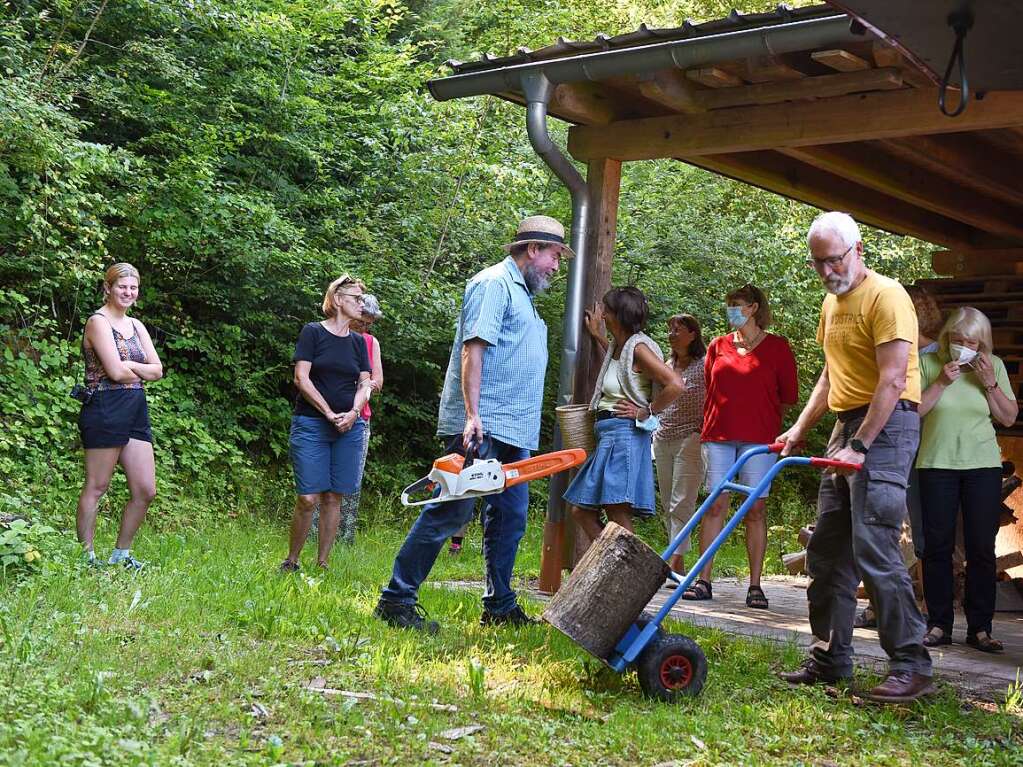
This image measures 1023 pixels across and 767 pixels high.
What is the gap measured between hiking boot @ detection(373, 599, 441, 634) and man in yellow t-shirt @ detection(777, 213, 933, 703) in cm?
194

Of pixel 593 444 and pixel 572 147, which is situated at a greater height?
pixel 572 147

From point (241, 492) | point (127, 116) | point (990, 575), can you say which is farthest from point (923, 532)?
point (127, 116)

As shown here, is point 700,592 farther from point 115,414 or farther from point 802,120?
point 115,414

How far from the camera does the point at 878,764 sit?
388 centimetres

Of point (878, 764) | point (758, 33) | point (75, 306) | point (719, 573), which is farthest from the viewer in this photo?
point (75, 306)

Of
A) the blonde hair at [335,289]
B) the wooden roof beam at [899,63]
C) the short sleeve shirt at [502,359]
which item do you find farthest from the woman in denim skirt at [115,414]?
the wooden roof beam at [899,63]

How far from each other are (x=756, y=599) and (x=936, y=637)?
134 centimetres

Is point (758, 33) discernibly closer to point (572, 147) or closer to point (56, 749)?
point (572, 147)

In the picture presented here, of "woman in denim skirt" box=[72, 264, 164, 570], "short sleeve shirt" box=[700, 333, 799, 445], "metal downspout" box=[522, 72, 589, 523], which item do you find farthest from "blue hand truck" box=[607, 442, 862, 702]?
"woman in denim skirt" box=[72, 264, 164, 570]

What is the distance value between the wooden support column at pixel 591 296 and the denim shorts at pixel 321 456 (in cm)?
128

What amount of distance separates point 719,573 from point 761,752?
16.7ft

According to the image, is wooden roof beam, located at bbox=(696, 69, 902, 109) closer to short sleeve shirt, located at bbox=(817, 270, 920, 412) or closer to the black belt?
short sleeve shirt, located at bbox=(817, 270, 920, 412)

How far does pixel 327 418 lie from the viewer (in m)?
6.73

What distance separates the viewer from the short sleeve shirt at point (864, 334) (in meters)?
4.50
